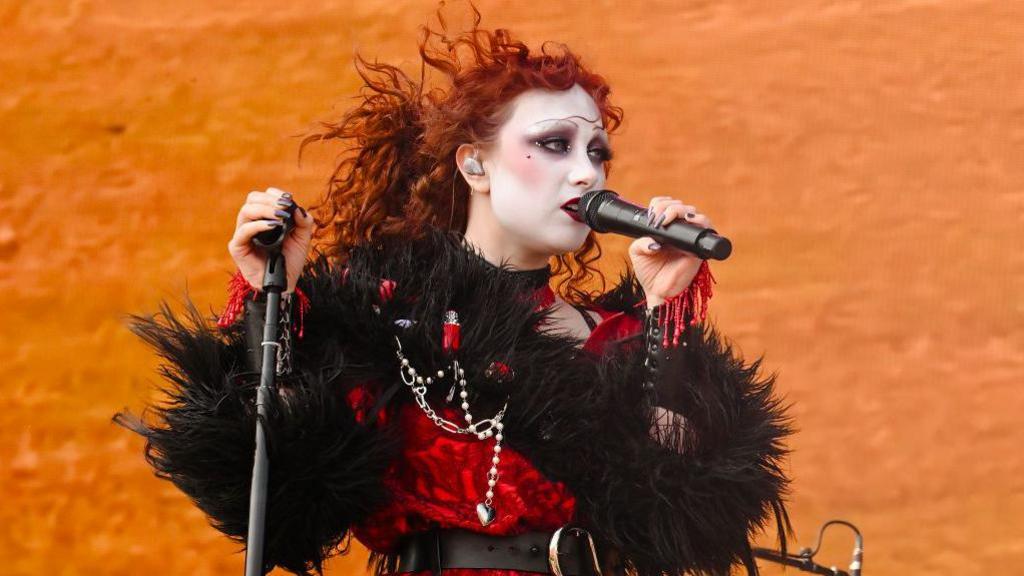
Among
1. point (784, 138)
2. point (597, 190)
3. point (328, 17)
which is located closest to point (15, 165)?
point (328, 17)

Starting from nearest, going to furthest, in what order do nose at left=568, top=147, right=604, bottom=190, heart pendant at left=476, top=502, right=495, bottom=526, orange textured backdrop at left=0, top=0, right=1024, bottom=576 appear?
heart pendant at left=476, top=502, right=495, bottom=526 < nose at left=568, top=147, right=604, bottom=190 < orange textured backdrop at left=0, top=0, right=1024, bottom=576

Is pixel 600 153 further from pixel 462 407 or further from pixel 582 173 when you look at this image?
pixel 462 407

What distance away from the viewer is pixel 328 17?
3.41 meters

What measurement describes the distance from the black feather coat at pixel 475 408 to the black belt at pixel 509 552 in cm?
4

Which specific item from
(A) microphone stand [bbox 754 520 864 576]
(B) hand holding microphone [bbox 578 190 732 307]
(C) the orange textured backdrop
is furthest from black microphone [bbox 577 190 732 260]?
(C) the orange textured backdrop

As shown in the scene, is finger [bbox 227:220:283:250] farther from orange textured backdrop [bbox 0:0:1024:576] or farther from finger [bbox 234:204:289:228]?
orange textured backdrop [bbox 0:0:1024:576]

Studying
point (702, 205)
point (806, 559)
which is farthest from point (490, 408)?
point (702, 205)

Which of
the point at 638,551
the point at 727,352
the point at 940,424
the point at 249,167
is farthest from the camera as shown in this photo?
the point at 249,167

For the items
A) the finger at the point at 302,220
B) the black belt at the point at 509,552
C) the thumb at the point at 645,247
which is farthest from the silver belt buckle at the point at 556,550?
the finger at the point at 302,220

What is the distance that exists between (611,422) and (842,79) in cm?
154

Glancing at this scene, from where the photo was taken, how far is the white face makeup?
6.49 feet

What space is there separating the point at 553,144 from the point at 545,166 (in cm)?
4

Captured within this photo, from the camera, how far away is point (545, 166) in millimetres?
Result: 1988

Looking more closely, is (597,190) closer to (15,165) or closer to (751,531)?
(751,531)
